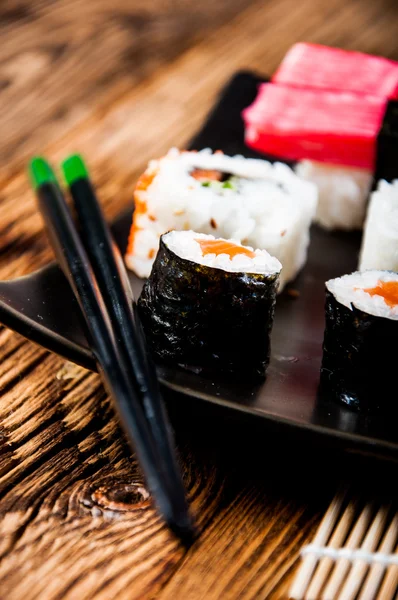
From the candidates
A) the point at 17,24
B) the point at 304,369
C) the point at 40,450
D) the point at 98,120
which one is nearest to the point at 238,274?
the point at 304,369

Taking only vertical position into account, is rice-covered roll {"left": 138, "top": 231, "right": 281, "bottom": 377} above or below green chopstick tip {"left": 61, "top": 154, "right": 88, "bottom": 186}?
below

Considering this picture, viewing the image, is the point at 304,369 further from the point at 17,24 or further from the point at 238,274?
the point at 17,24

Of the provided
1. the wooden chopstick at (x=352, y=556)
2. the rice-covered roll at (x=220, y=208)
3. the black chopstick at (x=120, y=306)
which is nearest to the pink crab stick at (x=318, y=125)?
the rice-covered roll at (x=220, y=208)

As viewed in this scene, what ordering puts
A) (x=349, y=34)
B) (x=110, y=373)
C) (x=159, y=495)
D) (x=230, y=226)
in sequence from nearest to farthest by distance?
(x=159, y=495), (x=110, y=373), (x=230, y=226), (x=349, y=34)

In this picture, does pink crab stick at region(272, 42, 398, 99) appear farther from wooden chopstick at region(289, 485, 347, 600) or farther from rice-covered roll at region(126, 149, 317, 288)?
wooden chopstick at region(289, 485, 347, 600)

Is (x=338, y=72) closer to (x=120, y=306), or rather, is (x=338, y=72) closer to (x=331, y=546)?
(x=120, y=306)

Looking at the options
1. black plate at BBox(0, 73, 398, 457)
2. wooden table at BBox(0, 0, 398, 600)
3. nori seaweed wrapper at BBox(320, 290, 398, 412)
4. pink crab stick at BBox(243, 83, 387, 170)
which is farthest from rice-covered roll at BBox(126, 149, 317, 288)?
nori seaweed wrapper at BBox(320, 290, 398, 412)
